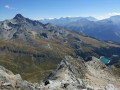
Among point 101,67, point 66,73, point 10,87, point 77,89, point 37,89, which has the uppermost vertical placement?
point 10,87

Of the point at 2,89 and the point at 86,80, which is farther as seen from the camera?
the point at 86,80

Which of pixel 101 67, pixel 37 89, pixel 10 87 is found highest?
pixel 10 87

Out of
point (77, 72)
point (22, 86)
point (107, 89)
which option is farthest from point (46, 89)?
point (77, 72)

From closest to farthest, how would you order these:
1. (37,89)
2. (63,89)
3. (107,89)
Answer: (37,89), (63,89), (107,89)

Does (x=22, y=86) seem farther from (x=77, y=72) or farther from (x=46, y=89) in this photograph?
(x=77, y=72)

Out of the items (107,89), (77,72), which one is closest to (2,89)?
(107,89)

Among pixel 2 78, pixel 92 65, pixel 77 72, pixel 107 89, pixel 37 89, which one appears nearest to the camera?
pixel 2 78

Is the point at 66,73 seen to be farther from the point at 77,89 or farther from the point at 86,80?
the point at 77,89

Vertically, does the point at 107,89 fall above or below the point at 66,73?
below

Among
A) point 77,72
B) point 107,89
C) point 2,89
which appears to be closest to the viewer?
point 2,89
